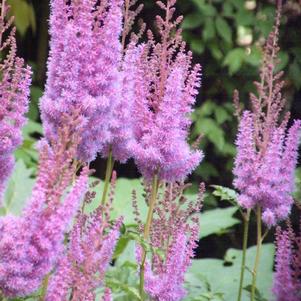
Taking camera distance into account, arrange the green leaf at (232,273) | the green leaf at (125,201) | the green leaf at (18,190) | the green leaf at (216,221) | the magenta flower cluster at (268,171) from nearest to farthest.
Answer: the magenta flower cluster at (268,171), the green leaf at (232,273), the green leaf at (216,221), the green leaf at (18,190), the green leaf at (125,201)

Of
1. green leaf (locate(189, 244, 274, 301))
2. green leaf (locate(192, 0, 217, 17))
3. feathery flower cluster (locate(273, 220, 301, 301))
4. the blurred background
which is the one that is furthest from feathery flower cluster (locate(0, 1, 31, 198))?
green leaf (locate(192, 0, 217, 17))

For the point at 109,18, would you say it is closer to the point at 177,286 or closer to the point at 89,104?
the point at 89,104

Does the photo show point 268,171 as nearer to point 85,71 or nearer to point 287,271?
point 287,271

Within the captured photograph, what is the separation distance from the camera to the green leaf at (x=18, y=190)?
180 inches

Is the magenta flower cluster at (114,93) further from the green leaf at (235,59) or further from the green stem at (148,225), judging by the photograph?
the green leaf at (235,59)

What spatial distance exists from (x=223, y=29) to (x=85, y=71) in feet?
10.8

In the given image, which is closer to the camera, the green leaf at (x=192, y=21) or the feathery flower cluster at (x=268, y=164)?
the feathery flower cluster at (x=268, y=164)

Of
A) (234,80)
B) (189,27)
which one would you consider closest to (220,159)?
(234,80)

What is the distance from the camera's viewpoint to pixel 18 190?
15.6 ft

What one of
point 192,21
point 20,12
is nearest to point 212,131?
point 192,21

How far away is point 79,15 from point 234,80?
12.2 feet

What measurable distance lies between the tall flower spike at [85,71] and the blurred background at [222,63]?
2796 mm

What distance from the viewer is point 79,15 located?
8.02 feet

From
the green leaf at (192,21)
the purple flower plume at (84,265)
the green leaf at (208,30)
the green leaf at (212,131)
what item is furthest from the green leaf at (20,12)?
the purple flower plume at (84,265)
